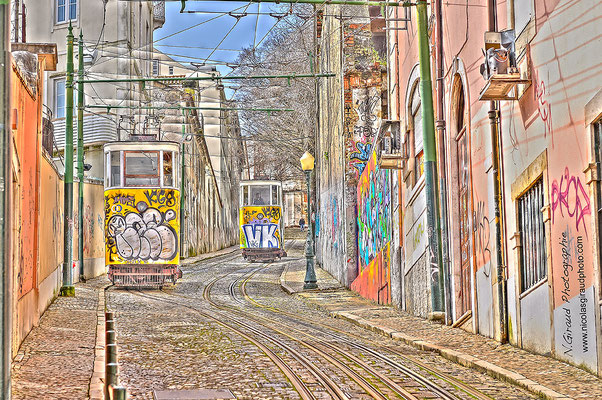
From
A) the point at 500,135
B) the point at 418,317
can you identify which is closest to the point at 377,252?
the point at 418,317

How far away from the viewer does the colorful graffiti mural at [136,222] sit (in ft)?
69.3

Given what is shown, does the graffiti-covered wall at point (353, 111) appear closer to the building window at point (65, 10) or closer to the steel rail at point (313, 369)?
the steel rail at point (313, 369)

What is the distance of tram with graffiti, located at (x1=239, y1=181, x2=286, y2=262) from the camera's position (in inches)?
1539

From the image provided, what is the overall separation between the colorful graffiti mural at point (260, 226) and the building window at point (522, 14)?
96.6ft

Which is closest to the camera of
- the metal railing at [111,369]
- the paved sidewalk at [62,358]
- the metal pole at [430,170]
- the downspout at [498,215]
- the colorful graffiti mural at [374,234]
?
the metal railing at [111,369]

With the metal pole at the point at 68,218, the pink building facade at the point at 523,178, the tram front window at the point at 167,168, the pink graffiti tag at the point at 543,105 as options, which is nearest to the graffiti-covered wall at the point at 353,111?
the tram front window at the point at 167,168

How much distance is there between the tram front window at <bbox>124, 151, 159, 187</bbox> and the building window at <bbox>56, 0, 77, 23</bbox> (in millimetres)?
15683

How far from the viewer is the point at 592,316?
7508 millimetres

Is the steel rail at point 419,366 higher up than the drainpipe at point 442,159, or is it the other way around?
the drainpipe at point 442,159

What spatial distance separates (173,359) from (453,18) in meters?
6.44

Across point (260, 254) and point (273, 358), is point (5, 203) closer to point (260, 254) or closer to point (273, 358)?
point (273, 358)

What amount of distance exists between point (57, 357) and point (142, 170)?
39.2ft

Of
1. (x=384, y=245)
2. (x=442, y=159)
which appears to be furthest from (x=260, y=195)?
(x=442, y=159)

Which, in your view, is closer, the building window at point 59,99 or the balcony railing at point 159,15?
the building window at point 59,99
